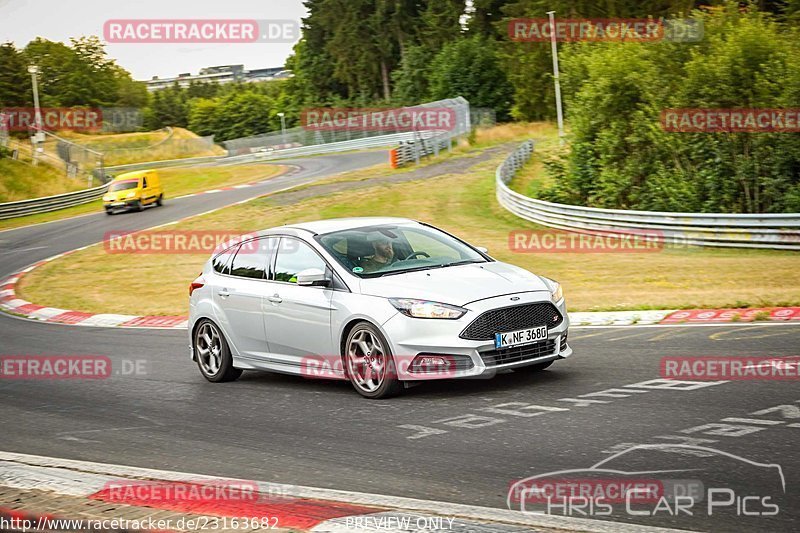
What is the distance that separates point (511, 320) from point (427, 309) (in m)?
0.74

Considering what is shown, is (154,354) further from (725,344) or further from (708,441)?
(708,441)

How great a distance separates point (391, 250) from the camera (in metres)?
9.95

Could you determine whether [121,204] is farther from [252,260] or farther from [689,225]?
[252,260]

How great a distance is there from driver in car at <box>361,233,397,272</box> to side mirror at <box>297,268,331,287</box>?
1.25 ft

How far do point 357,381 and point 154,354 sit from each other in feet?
16.4

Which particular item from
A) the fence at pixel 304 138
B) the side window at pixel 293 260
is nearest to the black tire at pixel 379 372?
the side window at pixel 293 260

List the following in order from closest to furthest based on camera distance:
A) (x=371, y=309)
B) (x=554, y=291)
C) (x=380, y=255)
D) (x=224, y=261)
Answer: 1. (x=371, y=309)
2. (x=554, y=291)
3. (x=380, y=255)
4. (x=224, y=261)

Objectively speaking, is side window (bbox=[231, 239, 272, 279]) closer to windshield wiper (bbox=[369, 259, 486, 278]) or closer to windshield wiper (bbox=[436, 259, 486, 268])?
windshield wiper (bbox=[369, 259, 486, 278])

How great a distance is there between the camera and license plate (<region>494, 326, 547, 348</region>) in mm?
8820

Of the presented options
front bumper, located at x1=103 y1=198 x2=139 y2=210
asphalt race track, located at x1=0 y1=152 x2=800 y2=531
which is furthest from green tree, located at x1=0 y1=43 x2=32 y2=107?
asphalt race track, located at x1=0 y1=152 x2=800 y2=531

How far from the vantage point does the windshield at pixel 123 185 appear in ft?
141

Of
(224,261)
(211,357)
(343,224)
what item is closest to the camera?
(343,224)

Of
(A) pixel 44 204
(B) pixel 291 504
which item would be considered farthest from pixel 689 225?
(A) pixel 44 204

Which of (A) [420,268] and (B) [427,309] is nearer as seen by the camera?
(B) [427,309]
